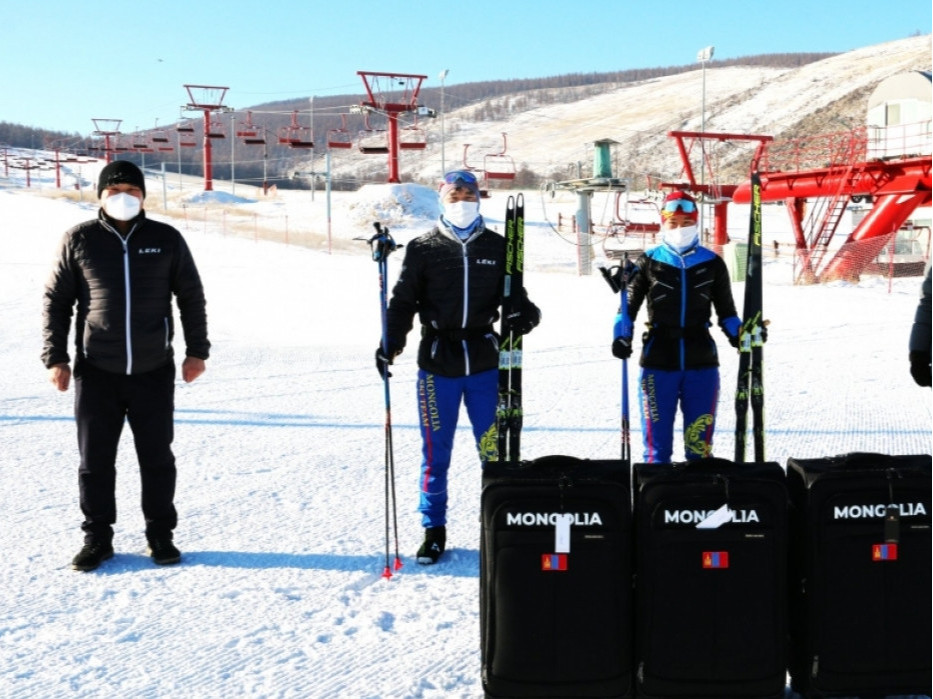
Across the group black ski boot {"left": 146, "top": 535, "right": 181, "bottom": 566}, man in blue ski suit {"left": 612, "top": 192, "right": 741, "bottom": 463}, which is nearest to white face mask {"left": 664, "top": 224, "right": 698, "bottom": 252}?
man in blue ski suit {"left": 612, "top": 192, "right": 741, "bottom": 463}

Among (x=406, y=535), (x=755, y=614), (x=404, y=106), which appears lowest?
(x=406, y=535)

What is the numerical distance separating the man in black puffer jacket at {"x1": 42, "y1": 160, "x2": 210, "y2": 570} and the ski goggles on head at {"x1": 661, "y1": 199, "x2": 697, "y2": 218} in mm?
2397

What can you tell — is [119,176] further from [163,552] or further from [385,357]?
[163,552]

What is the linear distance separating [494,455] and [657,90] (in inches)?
5182

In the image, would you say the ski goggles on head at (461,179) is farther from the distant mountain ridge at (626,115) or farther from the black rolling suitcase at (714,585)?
the distant mountain ridge at (626,115)

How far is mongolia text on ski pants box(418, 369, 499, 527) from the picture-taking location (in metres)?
4.39

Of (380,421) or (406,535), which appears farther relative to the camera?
(380,421)

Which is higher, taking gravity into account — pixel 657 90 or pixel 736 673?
pixel 657 90

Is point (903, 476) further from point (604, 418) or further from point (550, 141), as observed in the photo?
point (550, 141)

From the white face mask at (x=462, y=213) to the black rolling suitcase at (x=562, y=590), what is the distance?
172 cm

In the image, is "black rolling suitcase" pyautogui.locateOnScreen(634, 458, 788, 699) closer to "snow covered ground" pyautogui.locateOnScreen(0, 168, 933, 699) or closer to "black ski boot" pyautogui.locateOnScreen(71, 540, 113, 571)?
"snow covered ground" pyautogui.locateOnScreen(0, 168, 933, 699)

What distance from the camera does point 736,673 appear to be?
9.62 feet

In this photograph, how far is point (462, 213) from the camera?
172 inches

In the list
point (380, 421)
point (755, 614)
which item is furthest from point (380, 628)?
point (380, 421)
